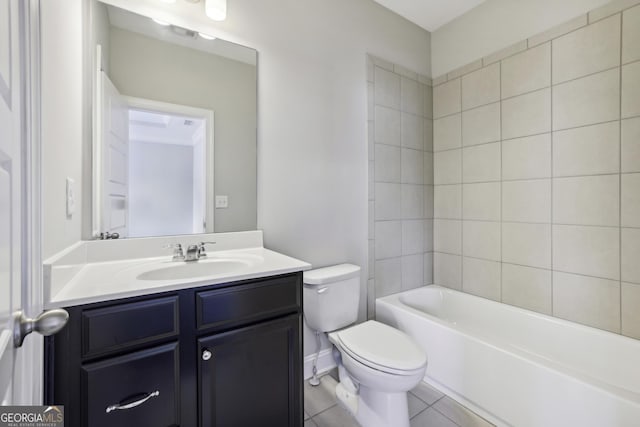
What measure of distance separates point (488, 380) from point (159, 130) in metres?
2.12

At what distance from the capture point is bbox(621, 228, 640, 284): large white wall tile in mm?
1559

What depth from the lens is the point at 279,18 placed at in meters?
1.76

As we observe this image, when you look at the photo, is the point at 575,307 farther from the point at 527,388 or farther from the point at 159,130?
the point at 159,130

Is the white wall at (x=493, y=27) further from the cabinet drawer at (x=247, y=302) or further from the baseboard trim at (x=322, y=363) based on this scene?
the baseboard trim at (x=322, y=363)

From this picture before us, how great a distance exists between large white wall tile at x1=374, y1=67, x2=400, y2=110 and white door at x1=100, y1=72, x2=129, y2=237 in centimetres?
165

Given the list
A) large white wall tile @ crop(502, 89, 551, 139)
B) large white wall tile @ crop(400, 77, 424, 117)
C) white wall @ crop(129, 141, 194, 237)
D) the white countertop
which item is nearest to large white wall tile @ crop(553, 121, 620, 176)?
large white wall tile @ crop(502, 89, 551, 139)

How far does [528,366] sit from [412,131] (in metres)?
1.76

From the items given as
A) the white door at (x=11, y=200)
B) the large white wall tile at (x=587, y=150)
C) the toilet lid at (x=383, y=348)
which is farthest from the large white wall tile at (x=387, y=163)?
the white door at (x=11, y=200)

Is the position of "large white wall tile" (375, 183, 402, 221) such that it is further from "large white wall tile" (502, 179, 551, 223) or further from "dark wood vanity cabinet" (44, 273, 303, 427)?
"dark wood vanity cabinet" (44, 273, 303, 427)

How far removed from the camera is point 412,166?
241cm

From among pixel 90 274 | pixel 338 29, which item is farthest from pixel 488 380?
pixel 338 29

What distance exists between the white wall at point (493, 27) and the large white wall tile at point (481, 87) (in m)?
0.14

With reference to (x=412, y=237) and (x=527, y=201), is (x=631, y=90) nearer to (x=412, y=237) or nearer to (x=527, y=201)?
(x=527, y=201)

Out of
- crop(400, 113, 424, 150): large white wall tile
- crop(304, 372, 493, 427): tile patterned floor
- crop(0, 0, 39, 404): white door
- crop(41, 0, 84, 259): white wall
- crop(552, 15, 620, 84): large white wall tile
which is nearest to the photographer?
crop(0, 0, 39, 404): white door
